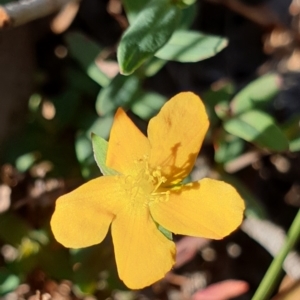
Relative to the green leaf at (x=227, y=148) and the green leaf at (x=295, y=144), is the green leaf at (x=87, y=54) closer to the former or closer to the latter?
the green leaf at (x=227, y=148)

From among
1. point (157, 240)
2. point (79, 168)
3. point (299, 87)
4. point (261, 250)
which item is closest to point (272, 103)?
point (299, 87)

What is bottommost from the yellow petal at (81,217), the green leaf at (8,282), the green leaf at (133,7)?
the green leaf at (8,282)

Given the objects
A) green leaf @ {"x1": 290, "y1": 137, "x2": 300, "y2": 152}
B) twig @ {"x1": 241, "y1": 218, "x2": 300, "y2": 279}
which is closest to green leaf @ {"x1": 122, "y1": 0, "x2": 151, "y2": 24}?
green leaf @ {"x1": 290, "y1": 137, "x2": 300, "y2": 152}

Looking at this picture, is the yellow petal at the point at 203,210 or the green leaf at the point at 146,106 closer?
the yellow petal at the point at 203,210

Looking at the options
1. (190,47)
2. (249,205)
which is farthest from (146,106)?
(249,205)

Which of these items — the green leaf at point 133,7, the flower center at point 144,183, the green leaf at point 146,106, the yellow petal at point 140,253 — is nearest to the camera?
the yellow petal at point 140,253

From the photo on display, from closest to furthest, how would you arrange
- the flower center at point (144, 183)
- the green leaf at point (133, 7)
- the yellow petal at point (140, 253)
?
the yellow petal at point (140, 253), the flower center at point (144, 183), the green leaf at point (133, 7)

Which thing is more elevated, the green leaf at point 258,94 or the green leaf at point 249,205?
the green leaf at point 258,94

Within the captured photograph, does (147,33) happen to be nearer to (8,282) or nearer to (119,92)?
(119,92)

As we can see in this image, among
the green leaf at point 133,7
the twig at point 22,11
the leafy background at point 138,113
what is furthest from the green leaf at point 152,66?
the twig at point 22,11
